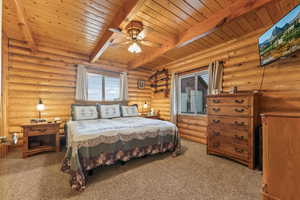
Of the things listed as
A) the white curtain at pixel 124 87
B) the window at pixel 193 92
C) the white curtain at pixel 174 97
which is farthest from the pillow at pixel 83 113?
→ the window at pixel 193 92

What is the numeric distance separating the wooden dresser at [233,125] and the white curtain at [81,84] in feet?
10.9

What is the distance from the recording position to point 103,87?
4.31 m

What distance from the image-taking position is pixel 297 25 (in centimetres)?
164

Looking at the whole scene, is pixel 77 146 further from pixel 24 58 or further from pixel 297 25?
pixel 297 25

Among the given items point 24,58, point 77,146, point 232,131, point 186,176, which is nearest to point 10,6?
point 24,58

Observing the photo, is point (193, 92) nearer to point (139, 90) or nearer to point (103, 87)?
point (139, 90)

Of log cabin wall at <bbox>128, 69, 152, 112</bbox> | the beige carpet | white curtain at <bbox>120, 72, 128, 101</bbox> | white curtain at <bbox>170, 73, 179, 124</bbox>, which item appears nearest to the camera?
the beige carpet

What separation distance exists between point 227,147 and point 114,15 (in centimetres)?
318

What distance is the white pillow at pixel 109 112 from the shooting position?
351 centimetres

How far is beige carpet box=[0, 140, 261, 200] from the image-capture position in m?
1.59

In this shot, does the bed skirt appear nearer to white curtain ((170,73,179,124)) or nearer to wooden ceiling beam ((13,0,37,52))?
white curtain ((170,73,179,124))

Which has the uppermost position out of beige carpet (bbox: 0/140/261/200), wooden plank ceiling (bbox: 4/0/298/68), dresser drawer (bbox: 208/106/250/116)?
wooden plank ceiling (bbox: 4/0/298/68)

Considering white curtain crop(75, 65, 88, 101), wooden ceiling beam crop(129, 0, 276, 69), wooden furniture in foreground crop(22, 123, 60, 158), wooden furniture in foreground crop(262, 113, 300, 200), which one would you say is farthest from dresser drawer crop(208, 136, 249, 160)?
white curtain crop(75, 65, 88, 101)

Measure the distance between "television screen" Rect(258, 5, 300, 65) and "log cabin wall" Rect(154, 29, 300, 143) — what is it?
34 centimetres
